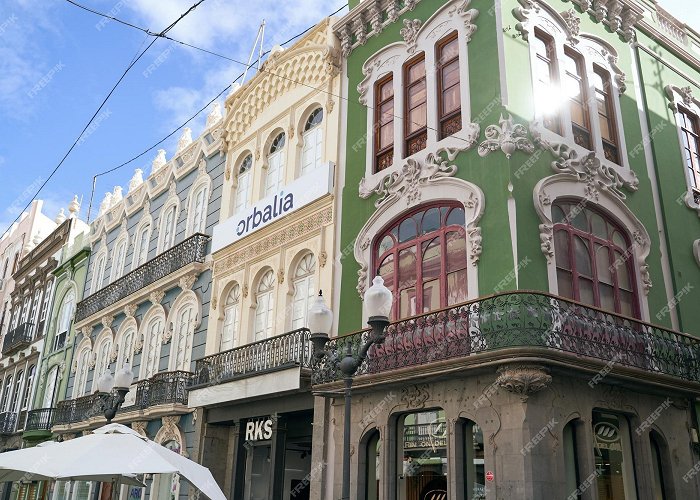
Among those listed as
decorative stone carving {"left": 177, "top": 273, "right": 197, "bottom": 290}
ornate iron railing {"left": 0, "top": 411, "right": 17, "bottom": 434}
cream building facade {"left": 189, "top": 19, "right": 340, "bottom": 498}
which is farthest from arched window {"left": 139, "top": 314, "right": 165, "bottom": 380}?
ornate iron railing {"left": 0, "top": 411, "right": 17, "bottom": 434}

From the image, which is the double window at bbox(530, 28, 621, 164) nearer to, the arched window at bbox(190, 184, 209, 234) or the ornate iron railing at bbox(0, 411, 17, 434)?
the arched window at bbox(190, 184, 209, 234)

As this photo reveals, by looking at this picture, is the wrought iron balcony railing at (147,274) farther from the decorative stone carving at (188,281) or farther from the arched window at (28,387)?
the arched window at (28,387)

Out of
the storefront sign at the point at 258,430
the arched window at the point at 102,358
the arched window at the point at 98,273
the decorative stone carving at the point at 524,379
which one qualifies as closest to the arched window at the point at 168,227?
the arched window at the point at 102,358

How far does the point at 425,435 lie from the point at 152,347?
11276mm

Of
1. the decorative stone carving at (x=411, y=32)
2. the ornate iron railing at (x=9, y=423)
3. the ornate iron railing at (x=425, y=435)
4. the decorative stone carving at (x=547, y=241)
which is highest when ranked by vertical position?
the decorative stone carving at (x=411, y=32)

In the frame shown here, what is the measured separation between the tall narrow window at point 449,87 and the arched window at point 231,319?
22.5 feet

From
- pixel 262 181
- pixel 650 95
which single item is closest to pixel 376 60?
pixel 262 181

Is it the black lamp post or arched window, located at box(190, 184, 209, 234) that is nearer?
the black lamp post

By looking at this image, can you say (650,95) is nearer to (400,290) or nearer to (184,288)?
(400,290)

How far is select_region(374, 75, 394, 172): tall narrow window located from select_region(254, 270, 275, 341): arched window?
13.1 feet

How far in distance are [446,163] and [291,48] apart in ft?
22.1

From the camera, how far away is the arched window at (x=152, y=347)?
765 inches

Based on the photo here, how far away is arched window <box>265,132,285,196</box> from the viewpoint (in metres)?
16.7

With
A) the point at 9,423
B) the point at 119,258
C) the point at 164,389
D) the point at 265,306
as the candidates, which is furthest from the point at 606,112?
the point at 9,423
